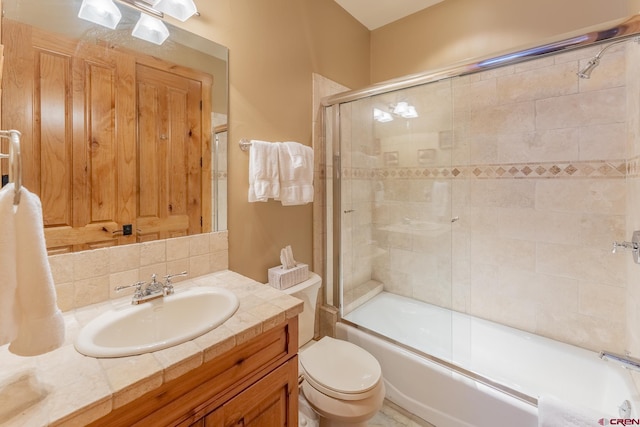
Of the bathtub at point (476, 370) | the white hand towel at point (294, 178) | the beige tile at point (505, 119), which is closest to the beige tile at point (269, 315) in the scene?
the white hand towel at point (294, 178)

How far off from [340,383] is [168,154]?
1.30m

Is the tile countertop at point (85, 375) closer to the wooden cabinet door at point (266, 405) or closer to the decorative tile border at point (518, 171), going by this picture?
the wooden cabinet door at point (266, 405)

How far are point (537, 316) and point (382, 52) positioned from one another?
2.33m

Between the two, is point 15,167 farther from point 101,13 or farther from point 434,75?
point 434,75

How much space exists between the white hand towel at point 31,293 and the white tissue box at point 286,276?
1.01m

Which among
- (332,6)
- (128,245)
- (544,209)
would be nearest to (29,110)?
(128,245)

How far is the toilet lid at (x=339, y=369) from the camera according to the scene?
48.8 inches

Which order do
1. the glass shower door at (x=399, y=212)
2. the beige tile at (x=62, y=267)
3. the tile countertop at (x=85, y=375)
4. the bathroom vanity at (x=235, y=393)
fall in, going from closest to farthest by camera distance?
the tile countertop at (x=85, y=375)
the bathroom vanity at (x=235, y=393)
the beige tile at (x=62, y=267)
the glass shower door at (x=399, y=212)

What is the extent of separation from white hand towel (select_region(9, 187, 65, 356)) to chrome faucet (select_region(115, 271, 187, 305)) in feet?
1.34

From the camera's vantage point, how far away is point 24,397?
0.57 m

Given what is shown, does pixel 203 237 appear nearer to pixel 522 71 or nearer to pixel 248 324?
pixel 248 324

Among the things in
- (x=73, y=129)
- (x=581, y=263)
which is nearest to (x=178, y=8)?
(x=73, y=129)

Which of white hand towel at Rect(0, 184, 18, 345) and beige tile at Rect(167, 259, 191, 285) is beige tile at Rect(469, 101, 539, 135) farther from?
white hand towel at Rect(0, 184, 18, 345)

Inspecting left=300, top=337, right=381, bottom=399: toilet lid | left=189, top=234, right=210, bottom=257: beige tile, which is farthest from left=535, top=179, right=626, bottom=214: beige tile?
left=189, top=234, right=210, bottom=257: beige tile
